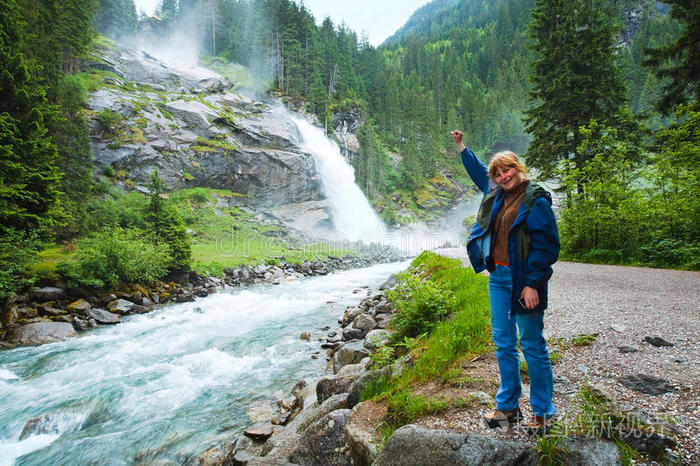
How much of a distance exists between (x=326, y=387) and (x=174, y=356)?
6090mm

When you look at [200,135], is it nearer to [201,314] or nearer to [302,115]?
[302,115]

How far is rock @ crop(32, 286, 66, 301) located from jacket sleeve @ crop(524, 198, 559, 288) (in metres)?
14.7

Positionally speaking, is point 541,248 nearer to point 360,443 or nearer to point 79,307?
point 360,443

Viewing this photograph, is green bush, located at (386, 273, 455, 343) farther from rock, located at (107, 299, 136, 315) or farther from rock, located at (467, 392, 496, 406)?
rock, located at (107, 299, 136, 315)

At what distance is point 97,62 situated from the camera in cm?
4112

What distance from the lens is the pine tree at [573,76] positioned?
529 inches

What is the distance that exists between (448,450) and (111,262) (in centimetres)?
1496

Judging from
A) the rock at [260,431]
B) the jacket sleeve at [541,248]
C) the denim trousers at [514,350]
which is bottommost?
the rock at [260,431]

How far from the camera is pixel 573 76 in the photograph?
13.6 meters

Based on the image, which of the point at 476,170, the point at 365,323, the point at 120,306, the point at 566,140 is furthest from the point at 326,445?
the point at 566,140

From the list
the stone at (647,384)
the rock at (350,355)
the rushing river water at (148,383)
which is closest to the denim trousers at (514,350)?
the stone at (647,384)

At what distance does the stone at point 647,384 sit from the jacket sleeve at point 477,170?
2096 millimetres

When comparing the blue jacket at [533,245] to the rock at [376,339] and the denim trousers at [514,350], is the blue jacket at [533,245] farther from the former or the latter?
the rock at [376,339]

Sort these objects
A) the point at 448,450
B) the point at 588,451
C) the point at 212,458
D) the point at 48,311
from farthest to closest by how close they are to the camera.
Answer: the point at 48,311 < the point at 212,458 < the point at 448,450 < the point at 588,451
